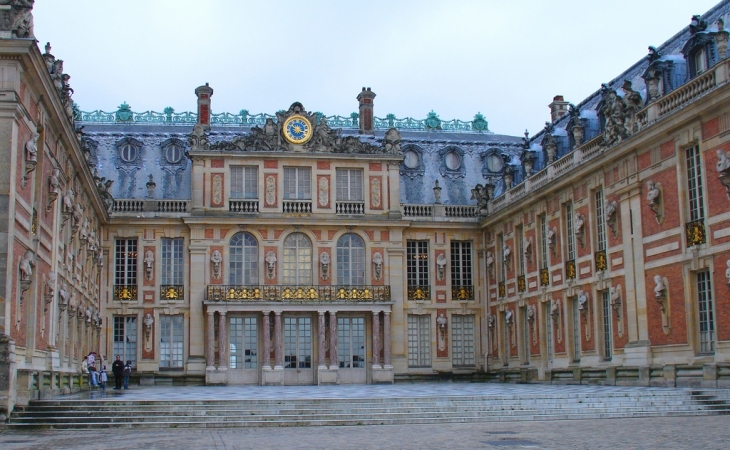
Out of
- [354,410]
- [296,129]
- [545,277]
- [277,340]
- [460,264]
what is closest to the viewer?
[354,410]

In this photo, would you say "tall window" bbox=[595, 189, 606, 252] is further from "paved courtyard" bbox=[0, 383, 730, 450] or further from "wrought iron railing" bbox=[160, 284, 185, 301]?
"wrought iron railing" bbox=[160, 284, 185, 301]

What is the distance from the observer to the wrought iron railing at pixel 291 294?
39312 mm

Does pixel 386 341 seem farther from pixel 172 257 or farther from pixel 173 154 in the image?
pixel 173 154

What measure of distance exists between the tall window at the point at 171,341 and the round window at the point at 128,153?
299 inches

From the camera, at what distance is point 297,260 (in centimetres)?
4038

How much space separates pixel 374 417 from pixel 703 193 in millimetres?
10519

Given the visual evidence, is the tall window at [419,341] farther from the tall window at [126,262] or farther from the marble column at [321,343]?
the tall window at [126,262]

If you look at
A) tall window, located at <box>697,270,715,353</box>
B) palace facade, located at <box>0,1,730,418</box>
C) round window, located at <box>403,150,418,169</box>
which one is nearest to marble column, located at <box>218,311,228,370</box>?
palace facade, located at <box>0,1,730,418</box>

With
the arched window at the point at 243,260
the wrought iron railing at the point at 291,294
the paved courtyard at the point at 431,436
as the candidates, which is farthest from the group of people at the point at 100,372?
the paved courtyard at the point at 431,436

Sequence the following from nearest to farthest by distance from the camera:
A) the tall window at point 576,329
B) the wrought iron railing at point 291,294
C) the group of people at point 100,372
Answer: the group of people at point 100,372 → the tall window at point 576,329 → the wrought iron railing at point 291,294


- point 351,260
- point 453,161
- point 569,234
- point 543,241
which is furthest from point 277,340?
point 569,234

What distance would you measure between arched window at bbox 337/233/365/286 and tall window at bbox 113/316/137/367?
880 cm

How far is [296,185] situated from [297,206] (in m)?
0.92

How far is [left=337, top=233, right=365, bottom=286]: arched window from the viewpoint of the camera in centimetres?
4062
